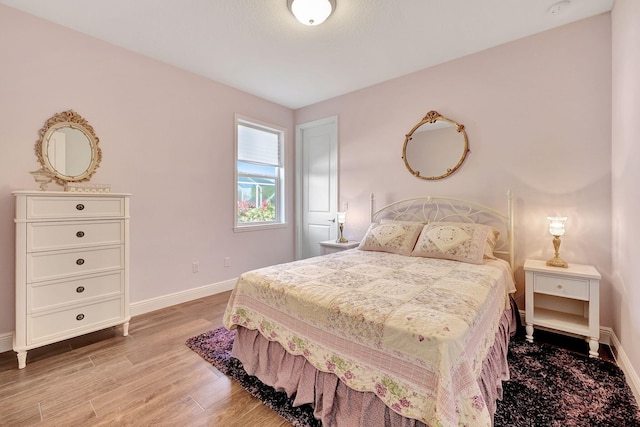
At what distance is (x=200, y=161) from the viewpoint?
11.2 ft

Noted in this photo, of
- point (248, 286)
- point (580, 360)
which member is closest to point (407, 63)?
point (248, 286)

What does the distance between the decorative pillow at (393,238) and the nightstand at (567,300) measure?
950 mm

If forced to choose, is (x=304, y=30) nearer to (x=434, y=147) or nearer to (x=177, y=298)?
(x=434, y=147)

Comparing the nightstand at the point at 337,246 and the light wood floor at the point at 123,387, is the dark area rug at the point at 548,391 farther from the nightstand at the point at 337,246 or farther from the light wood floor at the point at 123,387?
the nightstand at the point at 337,246

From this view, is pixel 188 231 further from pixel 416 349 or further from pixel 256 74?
pixel 416 349

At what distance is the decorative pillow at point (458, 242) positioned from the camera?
242 centimetres

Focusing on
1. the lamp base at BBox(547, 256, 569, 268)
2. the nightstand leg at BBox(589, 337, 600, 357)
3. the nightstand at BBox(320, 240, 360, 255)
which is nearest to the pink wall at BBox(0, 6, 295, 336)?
the nightstand at BBox(320, 240, 360, 255)

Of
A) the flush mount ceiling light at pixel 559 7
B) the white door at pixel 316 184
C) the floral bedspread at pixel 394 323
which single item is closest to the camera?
the floral bedspread at pixel 394 323

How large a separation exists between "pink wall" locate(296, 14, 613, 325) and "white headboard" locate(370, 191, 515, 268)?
90 millimetres

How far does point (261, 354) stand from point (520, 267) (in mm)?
2484

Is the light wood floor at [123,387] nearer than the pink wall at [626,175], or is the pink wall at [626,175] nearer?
the light wood floor at [123,387]

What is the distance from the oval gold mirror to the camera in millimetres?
2373

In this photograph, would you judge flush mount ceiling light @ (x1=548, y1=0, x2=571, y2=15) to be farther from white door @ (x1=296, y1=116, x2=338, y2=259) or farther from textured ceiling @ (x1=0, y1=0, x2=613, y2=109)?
white door @ (x1=296, y1=116, x2=338, y2=259)

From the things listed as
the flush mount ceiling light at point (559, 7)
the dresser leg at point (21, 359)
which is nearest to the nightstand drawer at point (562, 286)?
the flush mount ceiling light at point (559, 7)
